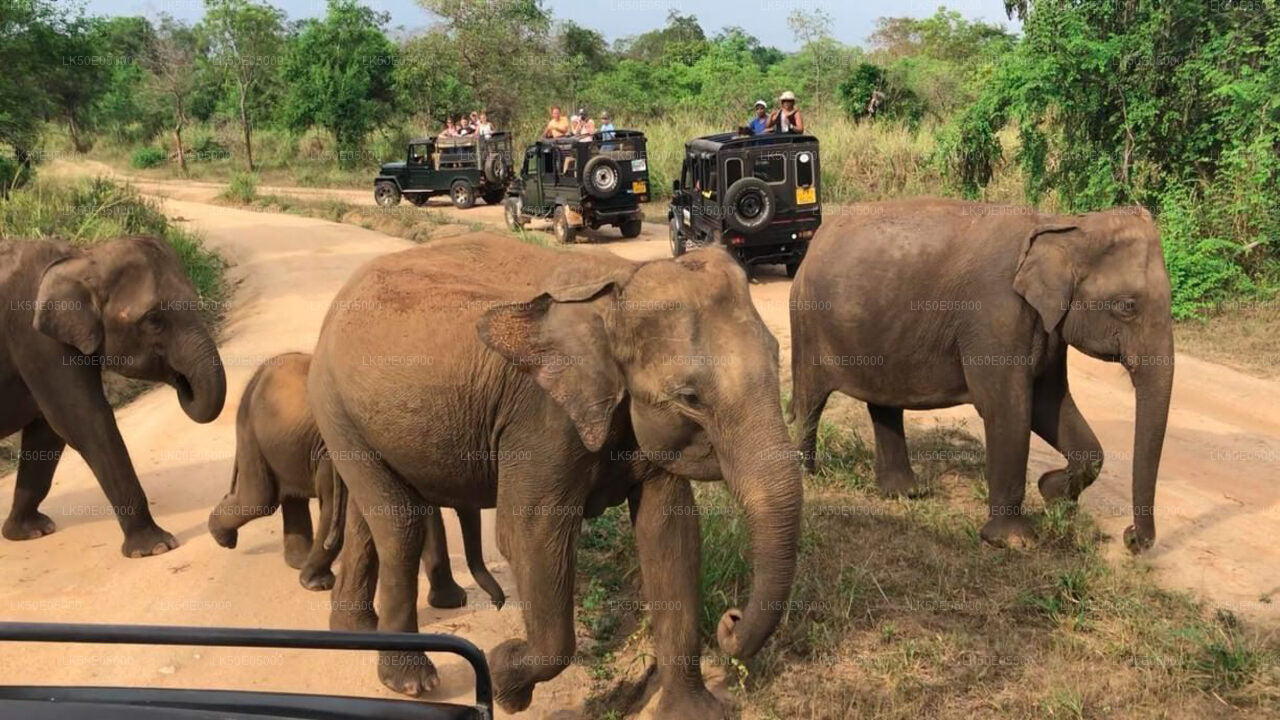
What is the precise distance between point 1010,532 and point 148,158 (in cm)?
3977

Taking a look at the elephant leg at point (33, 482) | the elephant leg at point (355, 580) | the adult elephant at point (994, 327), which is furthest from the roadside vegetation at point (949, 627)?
the elephant leg at point (33, 482)

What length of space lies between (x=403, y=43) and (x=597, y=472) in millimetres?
35813

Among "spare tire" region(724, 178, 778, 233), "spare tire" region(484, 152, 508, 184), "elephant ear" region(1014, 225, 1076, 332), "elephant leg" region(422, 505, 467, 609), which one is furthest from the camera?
"spare tire" region(484, 152, 508, 184)

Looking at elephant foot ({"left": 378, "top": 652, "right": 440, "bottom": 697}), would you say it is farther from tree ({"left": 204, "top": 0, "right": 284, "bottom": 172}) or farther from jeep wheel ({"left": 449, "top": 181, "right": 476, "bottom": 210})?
tree ({"left": 204, "top": 0, "right": 284, "bottom": 172})

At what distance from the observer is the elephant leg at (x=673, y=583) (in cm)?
432

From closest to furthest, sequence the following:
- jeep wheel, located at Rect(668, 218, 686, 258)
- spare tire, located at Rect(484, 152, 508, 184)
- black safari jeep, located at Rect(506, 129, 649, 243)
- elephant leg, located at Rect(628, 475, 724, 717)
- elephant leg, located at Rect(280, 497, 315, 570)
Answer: elephant leg, located at Rect(628, 475, 724, 717), elephant leg, located at Rect(280, 497, 315, 570), jeep wheel, located at Rect(668, 218, 686, 258), black safari jeep, located at Rect(506, 129, 649, 243), spare tire, located at Rect(484, 152, 508, 184)

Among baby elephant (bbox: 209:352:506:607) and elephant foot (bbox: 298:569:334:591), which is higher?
baby elephant (bbox: 209:352:506:607)

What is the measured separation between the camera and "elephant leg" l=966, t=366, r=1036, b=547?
6312 millimetres

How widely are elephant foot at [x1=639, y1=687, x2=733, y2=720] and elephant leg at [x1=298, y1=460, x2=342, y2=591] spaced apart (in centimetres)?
224

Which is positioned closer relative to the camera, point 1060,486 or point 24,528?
point 1060,486

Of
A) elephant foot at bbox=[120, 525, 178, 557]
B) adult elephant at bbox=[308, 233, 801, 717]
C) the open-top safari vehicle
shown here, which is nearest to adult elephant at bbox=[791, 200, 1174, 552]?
adult elephant at bbox=[308, 233, 801, 717]

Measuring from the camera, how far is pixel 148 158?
131 ft

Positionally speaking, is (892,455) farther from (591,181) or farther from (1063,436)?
(591,181)

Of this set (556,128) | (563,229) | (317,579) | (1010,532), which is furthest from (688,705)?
(556,128)
